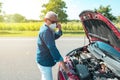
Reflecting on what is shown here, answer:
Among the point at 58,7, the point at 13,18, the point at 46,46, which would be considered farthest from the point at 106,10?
the point at 46,46

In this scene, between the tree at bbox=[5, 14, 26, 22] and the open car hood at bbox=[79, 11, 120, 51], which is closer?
the open car hood at bbox=[79, 11, 120, 51]

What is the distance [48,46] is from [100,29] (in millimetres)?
848

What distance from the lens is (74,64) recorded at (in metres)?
4.77

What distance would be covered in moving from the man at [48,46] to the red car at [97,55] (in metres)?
0.26

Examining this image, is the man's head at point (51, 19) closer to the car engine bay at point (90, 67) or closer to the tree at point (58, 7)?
the car engine bay at point (90, 67)

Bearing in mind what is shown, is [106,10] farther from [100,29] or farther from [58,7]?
[100,29]

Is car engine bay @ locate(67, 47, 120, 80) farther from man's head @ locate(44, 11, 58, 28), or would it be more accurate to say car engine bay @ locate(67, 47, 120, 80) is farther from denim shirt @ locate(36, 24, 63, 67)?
man's head @ locate(44, 11, 58, 28)

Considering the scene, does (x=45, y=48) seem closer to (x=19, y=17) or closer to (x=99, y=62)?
(x=99, y=62)

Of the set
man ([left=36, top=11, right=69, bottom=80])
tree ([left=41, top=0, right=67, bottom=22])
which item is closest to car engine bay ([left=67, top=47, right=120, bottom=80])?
man ([left=36, top=11, right=69, bottom=80])

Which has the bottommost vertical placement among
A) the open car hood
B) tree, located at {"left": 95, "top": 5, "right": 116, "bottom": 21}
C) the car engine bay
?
tree, located at {"left": 95, "top": 5, "right": 116, "bottom": 21}

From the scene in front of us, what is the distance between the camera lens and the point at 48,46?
5125 millimetres

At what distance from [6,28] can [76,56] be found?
36421 mm

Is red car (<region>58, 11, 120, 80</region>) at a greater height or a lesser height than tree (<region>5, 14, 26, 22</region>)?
greater

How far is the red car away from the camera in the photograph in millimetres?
4141
